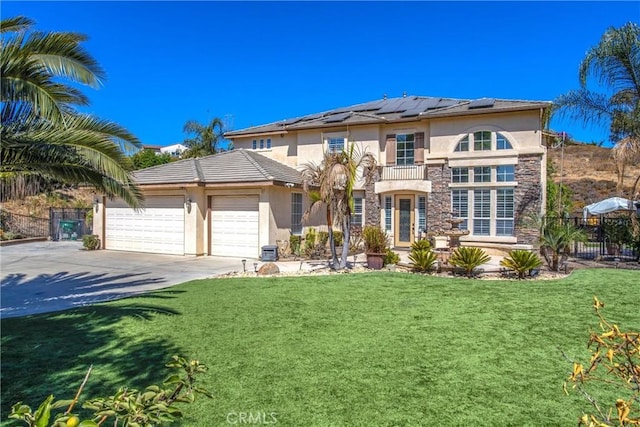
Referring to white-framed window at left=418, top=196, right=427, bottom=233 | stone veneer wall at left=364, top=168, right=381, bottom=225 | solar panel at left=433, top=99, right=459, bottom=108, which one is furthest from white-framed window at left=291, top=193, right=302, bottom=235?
solar panel at left=433, top=99, right=459, bottom=108

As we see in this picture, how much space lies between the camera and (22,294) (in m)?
11.0

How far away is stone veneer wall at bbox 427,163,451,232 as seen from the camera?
20969 mm

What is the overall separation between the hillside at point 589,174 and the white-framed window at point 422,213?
69.8 ft

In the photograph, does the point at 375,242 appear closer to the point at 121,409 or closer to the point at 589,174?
the point at 121,409

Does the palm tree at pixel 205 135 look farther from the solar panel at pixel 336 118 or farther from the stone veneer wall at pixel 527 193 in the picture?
the stone veneer wall at pixel 527 193

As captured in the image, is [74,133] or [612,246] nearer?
[74,133]

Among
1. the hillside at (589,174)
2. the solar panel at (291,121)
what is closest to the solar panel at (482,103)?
the solar panel at (291,121)

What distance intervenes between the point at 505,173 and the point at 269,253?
12893 mm

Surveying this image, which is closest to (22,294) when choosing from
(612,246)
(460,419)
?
(460,419)

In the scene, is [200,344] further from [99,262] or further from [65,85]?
[99,262]

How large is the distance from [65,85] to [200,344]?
7.28 m

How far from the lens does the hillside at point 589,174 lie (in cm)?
4170

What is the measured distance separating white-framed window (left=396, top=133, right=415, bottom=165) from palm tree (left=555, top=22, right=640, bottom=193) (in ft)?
25.9

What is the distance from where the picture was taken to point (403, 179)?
22062mm
